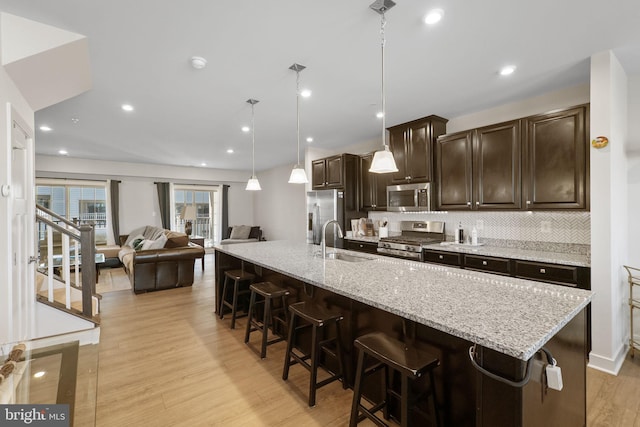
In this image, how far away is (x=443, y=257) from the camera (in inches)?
139

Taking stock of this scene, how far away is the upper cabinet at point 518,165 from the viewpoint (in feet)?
9.29

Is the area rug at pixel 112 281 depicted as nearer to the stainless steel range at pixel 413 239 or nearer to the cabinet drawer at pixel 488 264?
the stainless steel range at pixel 413 239

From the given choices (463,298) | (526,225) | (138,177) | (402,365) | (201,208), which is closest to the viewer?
(402,365)

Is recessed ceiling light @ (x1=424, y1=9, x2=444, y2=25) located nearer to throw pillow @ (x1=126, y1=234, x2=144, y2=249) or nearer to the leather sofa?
the leather sofa

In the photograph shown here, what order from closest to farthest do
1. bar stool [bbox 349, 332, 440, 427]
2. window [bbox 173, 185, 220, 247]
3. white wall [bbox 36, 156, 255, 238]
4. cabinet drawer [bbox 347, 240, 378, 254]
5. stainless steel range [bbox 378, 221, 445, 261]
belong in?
bar stool [bbox 349, 332, 440, 427] < stainless steel range [bbox 378, 221, 445, 261] < cabinet drawer [bbox 347, 240, 378, 254] < white wall [bbox 36, 156, 255, 238] < window [bbox 173, 185, 220, 247]

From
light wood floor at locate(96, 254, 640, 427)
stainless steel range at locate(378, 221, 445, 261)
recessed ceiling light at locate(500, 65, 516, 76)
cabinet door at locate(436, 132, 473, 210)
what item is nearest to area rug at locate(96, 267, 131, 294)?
light wood floor at locate(96, 254, 640, 427)

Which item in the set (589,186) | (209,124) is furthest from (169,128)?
(589,186)

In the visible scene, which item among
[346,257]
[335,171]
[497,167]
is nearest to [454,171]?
[497,167]

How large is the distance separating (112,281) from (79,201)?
10.7ft

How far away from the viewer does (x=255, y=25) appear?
2105mm

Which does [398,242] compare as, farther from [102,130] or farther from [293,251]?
[102,130]

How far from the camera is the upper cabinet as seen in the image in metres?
2.83

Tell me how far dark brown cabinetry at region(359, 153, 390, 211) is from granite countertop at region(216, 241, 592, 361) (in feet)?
8.02

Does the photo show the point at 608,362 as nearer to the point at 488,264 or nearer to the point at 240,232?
the point at 488,264
